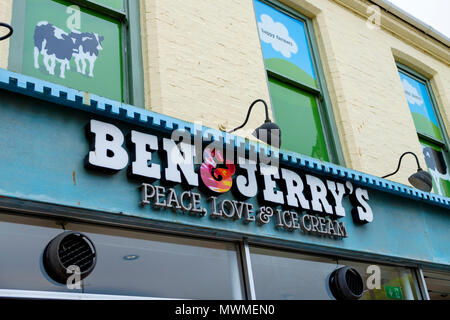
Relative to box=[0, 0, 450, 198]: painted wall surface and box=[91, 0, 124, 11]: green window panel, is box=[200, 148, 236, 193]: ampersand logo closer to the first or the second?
box=[0, 0, 450, 198]: painted wall surface

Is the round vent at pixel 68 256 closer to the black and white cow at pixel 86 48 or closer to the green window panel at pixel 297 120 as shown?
the black and white cow at pixel 86 48

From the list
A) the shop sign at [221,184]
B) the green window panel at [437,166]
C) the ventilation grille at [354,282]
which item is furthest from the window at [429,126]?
the ventilation grille at [354,282]

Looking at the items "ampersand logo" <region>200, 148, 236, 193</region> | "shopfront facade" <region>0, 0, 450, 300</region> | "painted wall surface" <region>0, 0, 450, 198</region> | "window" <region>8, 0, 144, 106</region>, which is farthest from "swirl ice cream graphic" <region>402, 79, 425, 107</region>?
"window" <region>8, 0, 144, 106</region>

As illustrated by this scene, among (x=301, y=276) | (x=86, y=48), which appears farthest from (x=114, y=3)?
(x=301, y=276)

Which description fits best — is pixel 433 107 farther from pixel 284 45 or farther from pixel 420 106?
pixel 284 45

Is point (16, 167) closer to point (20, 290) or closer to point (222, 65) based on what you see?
point (20, 290)

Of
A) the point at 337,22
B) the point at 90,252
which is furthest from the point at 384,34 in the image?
the point at 90,252

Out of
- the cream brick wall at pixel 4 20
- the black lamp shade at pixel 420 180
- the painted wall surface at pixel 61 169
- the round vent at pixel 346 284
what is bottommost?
the round vent at pixel 346 284

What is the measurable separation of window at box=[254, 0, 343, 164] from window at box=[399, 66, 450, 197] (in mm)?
2301

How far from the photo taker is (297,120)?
7.27 m

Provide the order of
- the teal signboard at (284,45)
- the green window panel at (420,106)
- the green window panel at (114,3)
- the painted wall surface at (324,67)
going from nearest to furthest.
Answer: the painted wall surface at (324,67)
the green window panel at (114,3)
the teal signboard at (284,45)
the green window panel at (420,106)

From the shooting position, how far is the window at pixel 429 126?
9.02 meters

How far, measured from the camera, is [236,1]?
7.18m

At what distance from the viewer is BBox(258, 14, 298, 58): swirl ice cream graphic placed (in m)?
7.60
